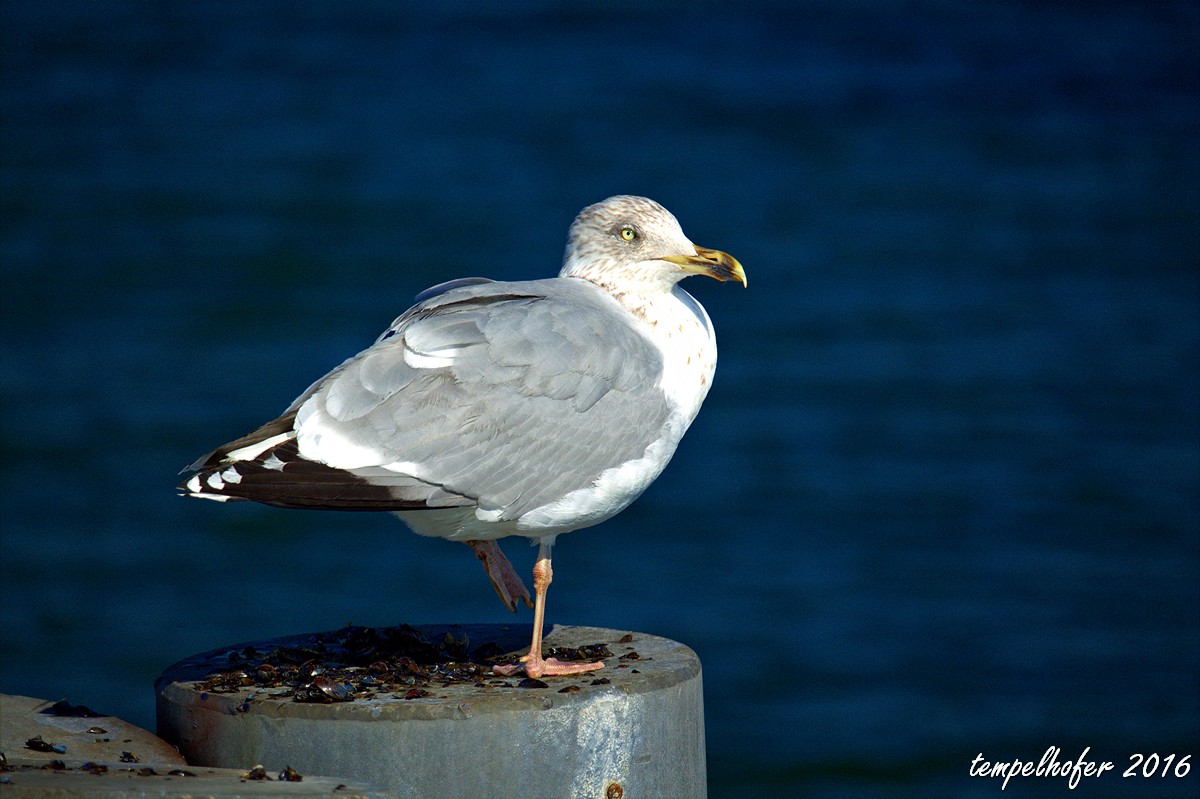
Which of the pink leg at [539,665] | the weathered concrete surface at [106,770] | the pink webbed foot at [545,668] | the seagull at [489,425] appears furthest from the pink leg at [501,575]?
the weathered concrete surface at [106,770]

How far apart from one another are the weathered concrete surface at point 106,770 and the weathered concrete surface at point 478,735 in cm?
11

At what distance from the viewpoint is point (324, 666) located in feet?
15.0

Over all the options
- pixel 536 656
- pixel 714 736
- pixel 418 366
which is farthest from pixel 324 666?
pixel 714 736

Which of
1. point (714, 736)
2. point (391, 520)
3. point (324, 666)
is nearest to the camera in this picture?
point (324, 666)

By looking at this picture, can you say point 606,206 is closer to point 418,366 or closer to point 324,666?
point 418,366

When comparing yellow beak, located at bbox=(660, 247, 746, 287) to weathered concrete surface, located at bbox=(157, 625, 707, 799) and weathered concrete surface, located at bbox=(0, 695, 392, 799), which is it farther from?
weathered concrete surface, located at bbox=(0, 695, 392, 799)

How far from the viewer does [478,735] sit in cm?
391

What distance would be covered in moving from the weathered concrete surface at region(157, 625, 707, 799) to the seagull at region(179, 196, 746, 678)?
1.02ft

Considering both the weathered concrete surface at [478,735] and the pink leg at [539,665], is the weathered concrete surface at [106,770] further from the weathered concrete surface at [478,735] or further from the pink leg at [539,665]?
the pink leg at [539,665]

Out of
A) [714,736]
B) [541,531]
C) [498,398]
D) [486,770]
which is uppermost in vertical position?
[498,398]

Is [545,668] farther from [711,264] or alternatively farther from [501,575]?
[711,264]

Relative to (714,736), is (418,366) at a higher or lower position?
higher

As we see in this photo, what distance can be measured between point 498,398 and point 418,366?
10.4 inches

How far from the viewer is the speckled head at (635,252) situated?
525cm
